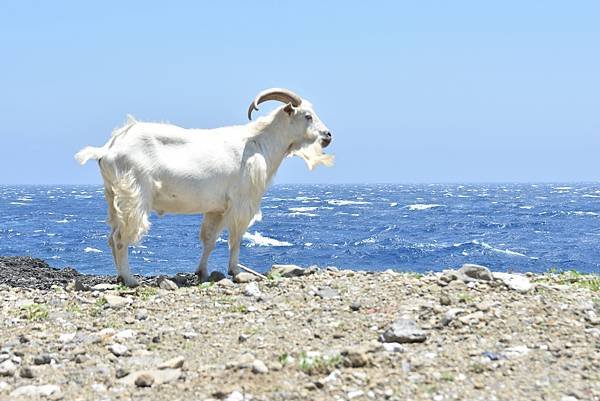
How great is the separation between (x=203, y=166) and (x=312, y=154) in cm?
218

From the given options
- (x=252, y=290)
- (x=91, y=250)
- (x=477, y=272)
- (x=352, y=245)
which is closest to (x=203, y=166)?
(x=252, y=290)

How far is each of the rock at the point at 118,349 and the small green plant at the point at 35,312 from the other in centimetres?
193

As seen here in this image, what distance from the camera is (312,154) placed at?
1296 centimetres

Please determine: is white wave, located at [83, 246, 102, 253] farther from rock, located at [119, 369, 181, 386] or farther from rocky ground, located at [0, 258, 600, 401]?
rock, located at [119, 369, 181, 386]

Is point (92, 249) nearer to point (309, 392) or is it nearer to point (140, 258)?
point (140, 258)

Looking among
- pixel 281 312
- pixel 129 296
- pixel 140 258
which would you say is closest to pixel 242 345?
pixel 281 312

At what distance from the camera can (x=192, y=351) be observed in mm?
7531

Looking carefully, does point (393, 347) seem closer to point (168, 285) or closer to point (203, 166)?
point (168, 285)

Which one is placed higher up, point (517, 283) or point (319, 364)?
point (517, 283)

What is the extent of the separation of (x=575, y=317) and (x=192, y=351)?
3.74 m

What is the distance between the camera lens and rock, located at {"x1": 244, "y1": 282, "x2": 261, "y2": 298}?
968 centimetres

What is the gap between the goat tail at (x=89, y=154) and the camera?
1112 cm

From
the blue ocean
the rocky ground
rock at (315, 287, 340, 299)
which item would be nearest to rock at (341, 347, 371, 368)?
the rocky ground

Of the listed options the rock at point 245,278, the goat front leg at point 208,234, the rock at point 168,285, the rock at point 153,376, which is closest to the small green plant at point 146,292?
the rock at point 168,285
